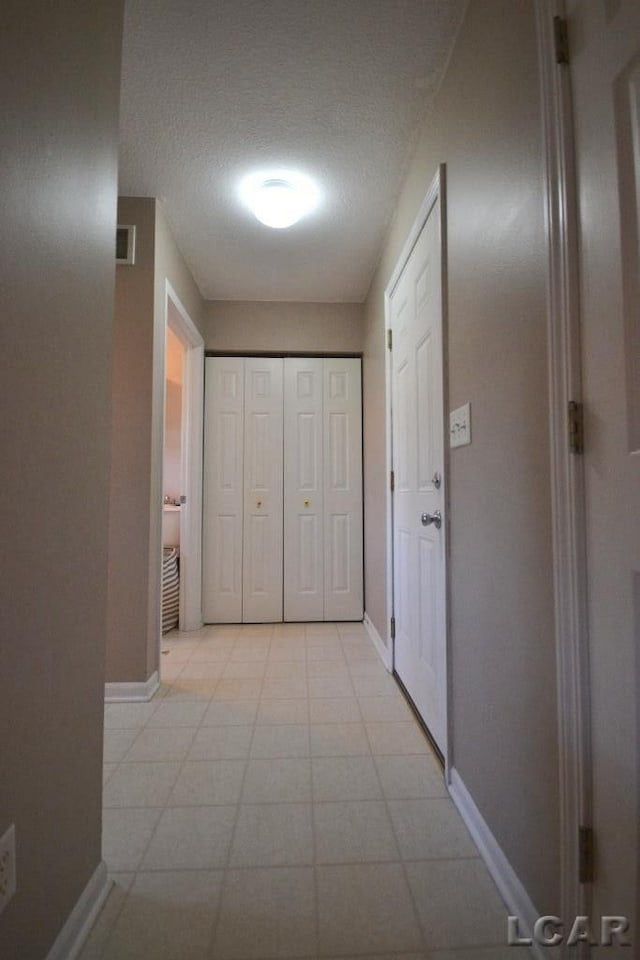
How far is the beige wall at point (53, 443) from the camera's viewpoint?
0.72 metres

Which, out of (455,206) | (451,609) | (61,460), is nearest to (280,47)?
(455,206)

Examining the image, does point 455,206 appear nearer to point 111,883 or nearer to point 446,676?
point 446,676

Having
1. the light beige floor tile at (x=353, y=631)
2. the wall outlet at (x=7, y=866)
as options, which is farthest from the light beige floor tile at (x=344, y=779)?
the light beige floor tile at (x=353, y=631)

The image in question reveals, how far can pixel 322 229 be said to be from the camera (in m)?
2.49

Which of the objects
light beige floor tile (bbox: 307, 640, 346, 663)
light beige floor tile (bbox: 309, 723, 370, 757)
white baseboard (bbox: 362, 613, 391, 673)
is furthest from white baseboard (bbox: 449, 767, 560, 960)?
light beige floor tile (bbox: 307, 640, 346, 663)

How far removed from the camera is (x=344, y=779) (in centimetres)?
146

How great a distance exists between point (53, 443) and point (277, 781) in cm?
130

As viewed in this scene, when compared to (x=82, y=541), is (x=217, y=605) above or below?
below

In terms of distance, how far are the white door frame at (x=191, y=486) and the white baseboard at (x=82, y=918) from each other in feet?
6.96

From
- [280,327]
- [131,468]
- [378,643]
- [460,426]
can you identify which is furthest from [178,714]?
[280,327]

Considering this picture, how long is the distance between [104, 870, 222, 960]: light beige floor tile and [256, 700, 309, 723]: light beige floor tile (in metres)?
0.77

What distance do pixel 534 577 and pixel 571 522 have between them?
18cm

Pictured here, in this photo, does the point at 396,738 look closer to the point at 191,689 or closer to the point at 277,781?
the point at 277,781

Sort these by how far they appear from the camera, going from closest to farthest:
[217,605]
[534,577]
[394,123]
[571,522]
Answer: [571,522]
[534,577]
[394,123]
[217,605]
